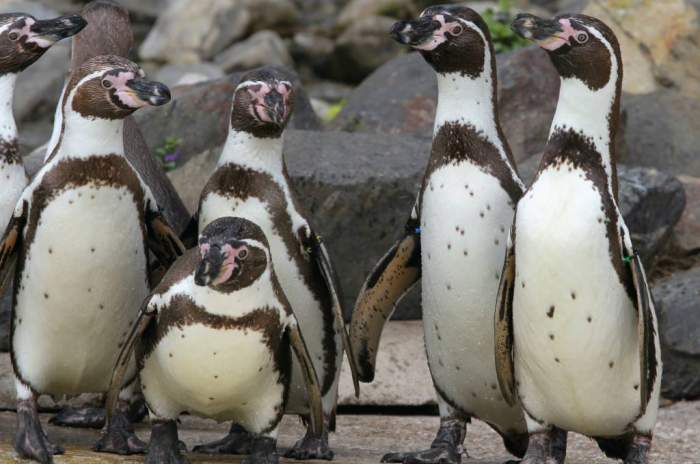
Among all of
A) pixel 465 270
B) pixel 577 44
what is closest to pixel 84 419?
pixel 465 270

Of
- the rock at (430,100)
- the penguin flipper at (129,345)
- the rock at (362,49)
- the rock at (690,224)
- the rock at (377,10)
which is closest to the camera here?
the penguin flipper at (129,345)

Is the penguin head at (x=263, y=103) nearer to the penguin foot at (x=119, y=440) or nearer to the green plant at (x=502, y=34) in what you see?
the penguin foot at (x=119, y=440)

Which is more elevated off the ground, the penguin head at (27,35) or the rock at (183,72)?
the penguin head at (27,35)

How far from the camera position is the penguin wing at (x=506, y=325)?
17.4 feet

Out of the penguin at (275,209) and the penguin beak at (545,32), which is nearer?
the penguin beak at (545,32)

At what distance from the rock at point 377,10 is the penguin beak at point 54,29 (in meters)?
11.2

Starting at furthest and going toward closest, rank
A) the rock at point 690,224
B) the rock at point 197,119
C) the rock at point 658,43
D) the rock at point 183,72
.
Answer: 1. the rock at point 183,72
2. the rock at point 658,43
3. the rock at point 690,224
4. the rock at point 197,119

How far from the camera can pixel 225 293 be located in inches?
199

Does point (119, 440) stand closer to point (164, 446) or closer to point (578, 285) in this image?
point (164, 446)

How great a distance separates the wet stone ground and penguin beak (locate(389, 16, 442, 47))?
5.51 ft

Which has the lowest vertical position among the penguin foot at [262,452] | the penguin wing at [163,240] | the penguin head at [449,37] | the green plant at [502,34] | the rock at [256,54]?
the rock at [256,54]

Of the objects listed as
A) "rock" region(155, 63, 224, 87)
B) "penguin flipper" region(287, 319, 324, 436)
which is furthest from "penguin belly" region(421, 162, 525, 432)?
"rock" region(155, 63, 224, 87)

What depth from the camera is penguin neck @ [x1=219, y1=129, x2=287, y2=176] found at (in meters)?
5.86

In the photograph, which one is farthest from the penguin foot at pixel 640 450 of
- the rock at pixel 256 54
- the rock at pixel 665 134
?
the rock at pixel 256 54
